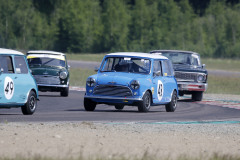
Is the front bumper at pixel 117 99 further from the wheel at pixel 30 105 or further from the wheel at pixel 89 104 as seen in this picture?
the wheel at pixel 30 105

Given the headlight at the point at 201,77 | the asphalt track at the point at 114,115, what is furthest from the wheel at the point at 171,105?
the headlight at the point at 201,77

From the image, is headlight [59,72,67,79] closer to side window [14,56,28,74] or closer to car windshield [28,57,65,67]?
car windshield [28,57,65,67]

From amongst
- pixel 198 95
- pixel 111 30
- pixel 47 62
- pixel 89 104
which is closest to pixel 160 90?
pixel 89 104

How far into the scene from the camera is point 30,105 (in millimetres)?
16453

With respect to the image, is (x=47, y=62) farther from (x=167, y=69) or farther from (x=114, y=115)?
(x=114, y=115)

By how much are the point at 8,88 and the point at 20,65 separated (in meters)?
1.03

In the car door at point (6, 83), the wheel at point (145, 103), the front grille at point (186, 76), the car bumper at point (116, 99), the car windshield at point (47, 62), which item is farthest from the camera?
the car windshield at point (47, 62)

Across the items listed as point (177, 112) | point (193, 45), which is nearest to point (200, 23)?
point (193, 45)

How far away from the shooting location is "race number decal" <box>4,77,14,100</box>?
15.4 meters

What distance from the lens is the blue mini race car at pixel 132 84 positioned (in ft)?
57.7

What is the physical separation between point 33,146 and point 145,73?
8340mm

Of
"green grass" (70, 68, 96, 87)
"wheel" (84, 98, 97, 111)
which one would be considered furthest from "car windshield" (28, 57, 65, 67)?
"green grass" (70, 68, 96, 87)

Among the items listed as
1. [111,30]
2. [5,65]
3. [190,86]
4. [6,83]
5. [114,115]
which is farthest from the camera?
[111,30]

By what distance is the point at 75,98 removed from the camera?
80.4ft
